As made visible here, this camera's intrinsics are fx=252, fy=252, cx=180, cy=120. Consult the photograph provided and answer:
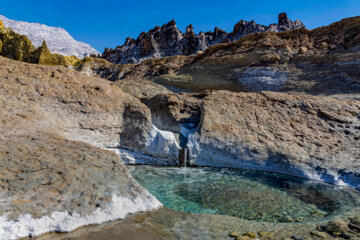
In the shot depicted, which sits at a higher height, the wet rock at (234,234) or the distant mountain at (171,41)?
the distant mountain at (171,41)

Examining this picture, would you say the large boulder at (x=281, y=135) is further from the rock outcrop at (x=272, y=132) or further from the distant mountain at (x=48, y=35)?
the distant mountain at (x=48, y=35)

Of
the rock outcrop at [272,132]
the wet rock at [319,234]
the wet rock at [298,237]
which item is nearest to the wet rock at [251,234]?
the wet rock at [298,237]

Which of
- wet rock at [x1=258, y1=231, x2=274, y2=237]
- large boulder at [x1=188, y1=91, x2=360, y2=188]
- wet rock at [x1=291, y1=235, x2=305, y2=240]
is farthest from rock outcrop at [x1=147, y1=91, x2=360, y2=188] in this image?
wet rock at [x1=258, y1=231, x2=274, y2=237]

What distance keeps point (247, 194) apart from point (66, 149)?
3.62 metres

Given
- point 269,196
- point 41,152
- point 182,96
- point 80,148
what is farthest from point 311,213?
point 182,96

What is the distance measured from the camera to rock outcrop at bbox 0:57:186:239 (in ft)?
10.3

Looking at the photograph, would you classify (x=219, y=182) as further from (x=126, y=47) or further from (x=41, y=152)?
(x=126, y=47)

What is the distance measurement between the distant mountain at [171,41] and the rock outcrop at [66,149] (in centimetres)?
4658

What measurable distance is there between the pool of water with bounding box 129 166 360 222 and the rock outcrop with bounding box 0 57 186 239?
953 mm

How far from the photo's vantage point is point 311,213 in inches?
165

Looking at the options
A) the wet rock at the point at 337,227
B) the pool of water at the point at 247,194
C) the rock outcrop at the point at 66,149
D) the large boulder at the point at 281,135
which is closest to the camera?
the rock outcrop at the point at 66,149

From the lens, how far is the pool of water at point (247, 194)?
4188 mm

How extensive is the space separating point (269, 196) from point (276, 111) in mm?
4346

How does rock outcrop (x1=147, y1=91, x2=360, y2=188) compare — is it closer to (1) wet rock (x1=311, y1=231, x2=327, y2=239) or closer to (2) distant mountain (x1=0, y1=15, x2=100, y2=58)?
(1) wet rock (x1=311, y1=231, x2=327, y2=239)
